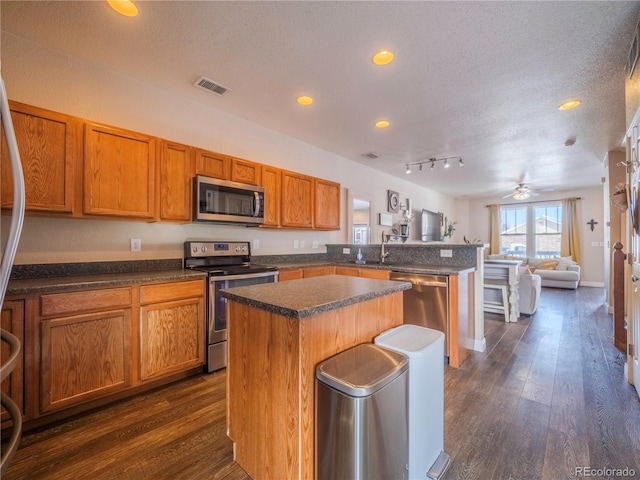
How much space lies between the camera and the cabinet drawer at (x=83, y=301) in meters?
1.80

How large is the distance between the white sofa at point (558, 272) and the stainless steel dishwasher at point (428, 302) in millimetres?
5135

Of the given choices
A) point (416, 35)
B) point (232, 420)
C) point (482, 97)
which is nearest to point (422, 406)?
point (232, 420)

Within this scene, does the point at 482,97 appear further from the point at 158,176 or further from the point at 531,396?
the point at 158,176

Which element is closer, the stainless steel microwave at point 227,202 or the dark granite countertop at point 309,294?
the dark granite countertop at point 309,294

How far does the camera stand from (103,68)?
8.08 ft

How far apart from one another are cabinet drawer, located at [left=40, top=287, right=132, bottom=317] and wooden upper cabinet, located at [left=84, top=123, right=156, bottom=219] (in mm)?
647

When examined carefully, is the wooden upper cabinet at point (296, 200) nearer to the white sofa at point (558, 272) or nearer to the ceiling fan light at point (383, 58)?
the ceiling fan light at point (383, 58)

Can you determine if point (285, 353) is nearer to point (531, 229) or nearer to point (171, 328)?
point (171, 328)

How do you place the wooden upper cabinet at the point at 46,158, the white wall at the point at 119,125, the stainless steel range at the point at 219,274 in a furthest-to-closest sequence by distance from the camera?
the stainless steel range at the point at 219,274, the white wall at the point at 119,125, the wooden upper cabinet at the point at 46,158

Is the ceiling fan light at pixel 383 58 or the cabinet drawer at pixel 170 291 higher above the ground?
the ceiling fan light at pixel 383 58

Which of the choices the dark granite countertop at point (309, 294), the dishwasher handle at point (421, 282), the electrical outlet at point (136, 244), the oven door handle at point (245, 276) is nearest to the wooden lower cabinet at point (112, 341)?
the oven door handle at point (245, 276)

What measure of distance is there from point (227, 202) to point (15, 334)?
180cm

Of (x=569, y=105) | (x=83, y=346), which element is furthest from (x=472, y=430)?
(x=569, y=105)

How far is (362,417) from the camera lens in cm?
107
